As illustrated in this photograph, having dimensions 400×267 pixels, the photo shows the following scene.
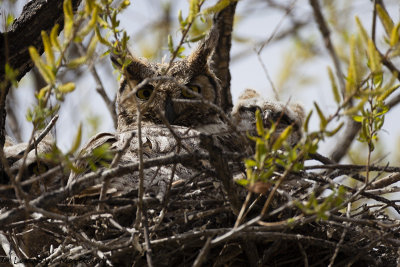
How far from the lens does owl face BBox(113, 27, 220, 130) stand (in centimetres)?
333

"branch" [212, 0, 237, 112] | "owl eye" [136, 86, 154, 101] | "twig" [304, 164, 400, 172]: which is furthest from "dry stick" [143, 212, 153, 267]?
"branch" [212, 0, 237, 112]

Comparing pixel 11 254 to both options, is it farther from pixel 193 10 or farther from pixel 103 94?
pixel 103 94

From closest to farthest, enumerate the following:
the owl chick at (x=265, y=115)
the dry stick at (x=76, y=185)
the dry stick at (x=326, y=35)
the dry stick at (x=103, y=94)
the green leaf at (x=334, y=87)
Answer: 1. the green leaf at (x=334, y=87)
2. the dry stick at (x=76, y=185)
3. the dry stick at (x=326, y=35)
4. the owl chick at (x=265, y=115)
5. the dry stick at (x=103, y=94)

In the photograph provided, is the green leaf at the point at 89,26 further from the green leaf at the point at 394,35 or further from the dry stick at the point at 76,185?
the green leaf at the point at 394,35

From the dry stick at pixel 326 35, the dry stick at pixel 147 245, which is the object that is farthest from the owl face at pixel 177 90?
the dry stick at pixel 147 245

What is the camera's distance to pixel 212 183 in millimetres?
2176

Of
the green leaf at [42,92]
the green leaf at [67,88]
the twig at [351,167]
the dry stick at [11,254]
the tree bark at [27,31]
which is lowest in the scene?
the dry stick at [11,254]

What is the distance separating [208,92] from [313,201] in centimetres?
215

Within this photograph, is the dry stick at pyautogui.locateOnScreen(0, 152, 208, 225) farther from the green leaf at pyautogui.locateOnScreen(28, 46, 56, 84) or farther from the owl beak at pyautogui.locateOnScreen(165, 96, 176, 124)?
the owl beak at pyautogui.locateOnScreen(165, 96, 176, 124)

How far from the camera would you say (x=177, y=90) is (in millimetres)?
3326

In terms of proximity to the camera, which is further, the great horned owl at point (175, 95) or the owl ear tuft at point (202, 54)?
the owl ear tuft at point (202, 54)

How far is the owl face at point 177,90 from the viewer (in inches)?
131

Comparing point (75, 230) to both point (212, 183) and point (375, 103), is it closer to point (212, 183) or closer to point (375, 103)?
point (212, 183)

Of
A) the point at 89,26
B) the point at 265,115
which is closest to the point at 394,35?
the point at 89,26
